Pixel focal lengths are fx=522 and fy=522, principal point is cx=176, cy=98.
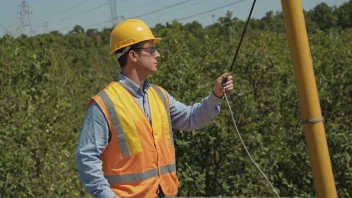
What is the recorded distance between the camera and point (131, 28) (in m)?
2.85

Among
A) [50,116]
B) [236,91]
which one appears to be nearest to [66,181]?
[50,116]

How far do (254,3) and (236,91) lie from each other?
11.7 feet

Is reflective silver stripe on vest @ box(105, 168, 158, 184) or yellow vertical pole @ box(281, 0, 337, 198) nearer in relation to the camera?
yellow vertical pole @ box(281, 0, 337, 198)

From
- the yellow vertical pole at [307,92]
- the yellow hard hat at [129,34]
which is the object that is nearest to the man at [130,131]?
the yellow hard hat at [129,34]

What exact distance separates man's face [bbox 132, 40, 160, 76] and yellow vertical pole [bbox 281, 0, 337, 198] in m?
0.79

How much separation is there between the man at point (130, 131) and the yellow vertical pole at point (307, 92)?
565 millimetres

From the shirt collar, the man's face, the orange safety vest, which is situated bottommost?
the orange safety vest

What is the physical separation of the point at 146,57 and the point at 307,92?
2.99ft

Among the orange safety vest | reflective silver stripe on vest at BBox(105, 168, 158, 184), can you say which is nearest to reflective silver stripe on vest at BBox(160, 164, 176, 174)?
the orange safety vest

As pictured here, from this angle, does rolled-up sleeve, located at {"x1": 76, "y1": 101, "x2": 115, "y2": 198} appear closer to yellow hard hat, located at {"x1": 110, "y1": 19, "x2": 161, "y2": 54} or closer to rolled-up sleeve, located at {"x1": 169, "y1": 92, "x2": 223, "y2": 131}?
yellow hard hat, located at {"x1": 110, "y1": 19, "x2": 161, "y2": 54}

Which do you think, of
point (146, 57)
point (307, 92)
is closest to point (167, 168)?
point (146, 57)

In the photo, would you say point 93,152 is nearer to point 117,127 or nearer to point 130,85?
point 117,127

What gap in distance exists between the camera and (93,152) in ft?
8.51

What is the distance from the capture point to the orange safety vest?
105 inches
